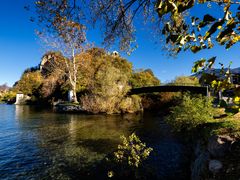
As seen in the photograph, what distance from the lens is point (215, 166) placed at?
591 centimetres

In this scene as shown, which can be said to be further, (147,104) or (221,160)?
(147,104)

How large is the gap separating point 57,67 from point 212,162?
132 ft

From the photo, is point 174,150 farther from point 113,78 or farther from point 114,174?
point 113,78

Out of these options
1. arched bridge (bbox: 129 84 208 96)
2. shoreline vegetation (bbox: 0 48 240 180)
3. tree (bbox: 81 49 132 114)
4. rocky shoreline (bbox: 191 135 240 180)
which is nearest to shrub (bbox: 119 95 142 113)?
shoreline vegetation (bbox: 0 48 240 180)

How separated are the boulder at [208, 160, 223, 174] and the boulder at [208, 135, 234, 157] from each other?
1.02 ft

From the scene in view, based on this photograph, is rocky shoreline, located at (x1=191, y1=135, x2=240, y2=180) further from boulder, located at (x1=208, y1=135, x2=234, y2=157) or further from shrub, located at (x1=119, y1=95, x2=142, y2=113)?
shrub, located at (x1=119, y1=95, x2=142, y2=113)

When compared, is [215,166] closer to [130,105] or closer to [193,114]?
[193,114]

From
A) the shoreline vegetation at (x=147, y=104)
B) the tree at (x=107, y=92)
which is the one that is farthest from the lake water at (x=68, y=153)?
the tree at (x=107, y=92)

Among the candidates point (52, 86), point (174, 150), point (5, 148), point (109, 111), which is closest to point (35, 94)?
point (52, 86)

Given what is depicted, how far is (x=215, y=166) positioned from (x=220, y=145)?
76cm

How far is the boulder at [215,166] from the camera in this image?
5761 mm

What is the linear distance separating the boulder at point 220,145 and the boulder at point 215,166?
0.31 metres

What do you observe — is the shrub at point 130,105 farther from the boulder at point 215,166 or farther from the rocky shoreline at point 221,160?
the boulder at point 215,166

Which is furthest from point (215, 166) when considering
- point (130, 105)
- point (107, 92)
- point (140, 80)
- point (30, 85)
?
point (30, 85)
